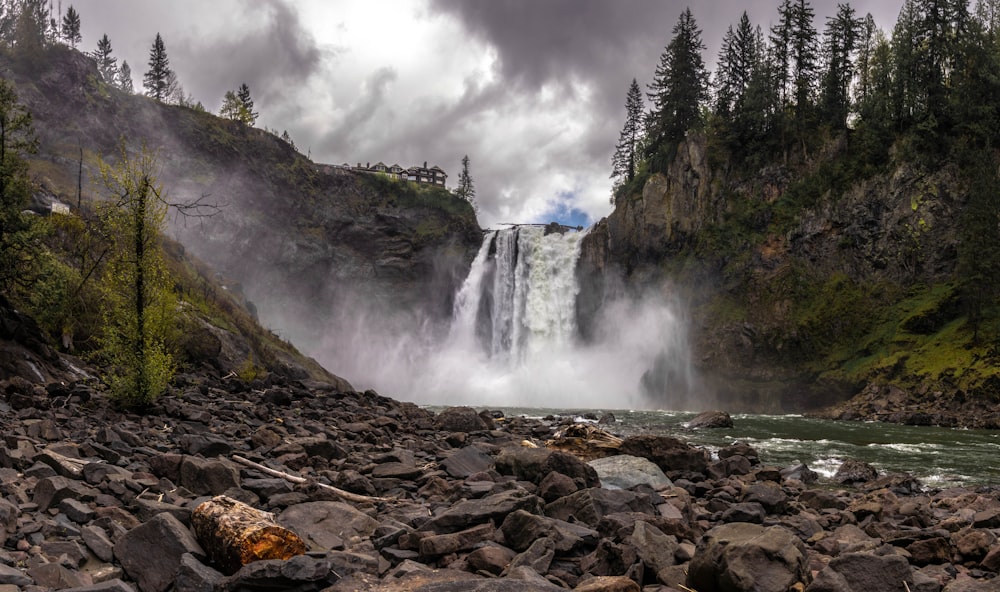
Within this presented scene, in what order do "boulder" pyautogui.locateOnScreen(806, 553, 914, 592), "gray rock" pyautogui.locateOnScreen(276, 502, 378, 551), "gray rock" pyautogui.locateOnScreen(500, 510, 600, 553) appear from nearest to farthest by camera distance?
"boulder" pyautogui.locateOnScreen(806, 553, 914, 592)
"gray rock" pyautogui.locateOnScreen(500, 510, 600, 553)
"gray rock" pyautogui.locateOnScreen(276, 502, 378, 551)

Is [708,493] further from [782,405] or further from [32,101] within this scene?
[32,101]

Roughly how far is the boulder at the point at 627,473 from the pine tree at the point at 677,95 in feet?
179

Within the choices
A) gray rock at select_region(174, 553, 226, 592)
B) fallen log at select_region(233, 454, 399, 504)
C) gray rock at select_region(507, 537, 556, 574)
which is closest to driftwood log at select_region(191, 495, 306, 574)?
gray rock at select_region(174, 553, 226, 592)

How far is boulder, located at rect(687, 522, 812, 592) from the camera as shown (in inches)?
224

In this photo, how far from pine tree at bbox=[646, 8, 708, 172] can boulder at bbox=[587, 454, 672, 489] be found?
54595 millimetres

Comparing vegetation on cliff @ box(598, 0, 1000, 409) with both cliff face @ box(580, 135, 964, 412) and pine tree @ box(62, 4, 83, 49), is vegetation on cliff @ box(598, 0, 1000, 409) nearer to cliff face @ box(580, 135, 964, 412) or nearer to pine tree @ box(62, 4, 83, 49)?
cliff face @ box(580, 135, 964, 412)

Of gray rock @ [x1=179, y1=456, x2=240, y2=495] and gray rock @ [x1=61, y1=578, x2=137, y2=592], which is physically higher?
gray rock @ [x1=179, y1=456, x2=240, y2=495]

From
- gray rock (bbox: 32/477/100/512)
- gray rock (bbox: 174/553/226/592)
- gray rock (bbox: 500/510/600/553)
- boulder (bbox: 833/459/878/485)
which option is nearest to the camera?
gray rock (bbox: 174/553/226/592)

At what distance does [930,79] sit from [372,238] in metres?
55.8

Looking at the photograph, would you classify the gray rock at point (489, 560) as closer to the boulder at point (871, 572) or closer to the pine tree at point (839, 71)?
the boulder at point (871, 572)

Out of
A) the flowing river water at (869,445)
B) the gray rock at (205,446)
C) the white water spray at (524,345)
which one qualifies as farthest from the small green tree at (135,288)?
the white water spray at (524,345)

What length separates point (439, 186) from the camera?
7962cm

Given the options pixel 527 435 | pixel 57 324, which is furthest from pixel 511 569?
pixel 57 324

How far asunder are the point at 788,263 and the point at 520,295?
24.3m
